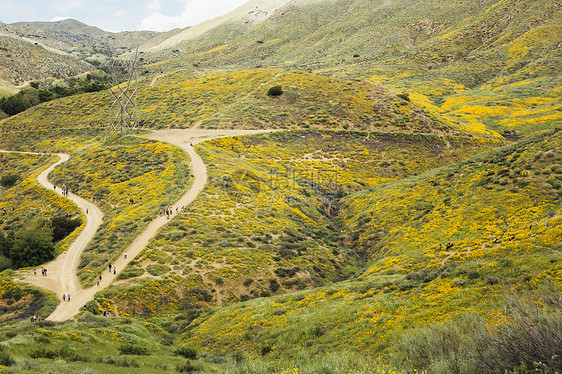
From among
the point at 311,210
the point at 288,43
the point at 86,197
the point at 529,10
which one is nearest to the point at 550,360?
the point at 311,210

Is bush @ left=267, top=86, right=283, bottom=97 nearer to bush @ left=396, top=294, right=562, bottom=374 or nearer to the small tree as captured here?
the small tree

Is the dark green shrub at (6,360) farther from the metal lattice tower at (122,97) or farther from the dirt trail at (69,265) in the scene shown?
the metal lattice tower at (122,97)

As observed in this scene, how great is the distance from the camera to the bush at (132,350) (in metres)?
14.5

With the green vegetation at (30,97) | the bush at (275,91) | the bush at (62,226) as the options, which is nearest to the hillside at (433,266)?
the bush at (62,226)

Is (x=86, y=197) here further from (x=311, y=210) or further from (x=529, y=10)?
(x=529, y=10)

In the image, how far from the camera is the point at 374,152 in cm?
5466

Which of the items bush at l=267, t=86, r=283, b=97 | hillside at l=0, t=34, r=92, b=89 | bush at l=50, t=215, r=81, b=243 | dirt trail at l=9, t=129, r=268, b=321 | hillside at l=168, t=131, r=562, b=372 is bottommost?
hillside at l=168, t=131, r=562, b=372

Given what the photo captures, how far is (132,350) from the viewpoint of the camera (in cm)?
1473

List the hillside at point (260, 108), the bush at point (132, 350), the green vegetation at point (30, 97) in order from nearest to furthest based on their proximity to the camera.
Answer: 1. the bush at point (132, 350)
2. the hillside at point (260, 108)
3. the green vegetation at point (30, 97)

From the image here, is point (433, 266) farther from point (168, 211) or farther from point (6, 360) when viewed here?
point (168, 211)

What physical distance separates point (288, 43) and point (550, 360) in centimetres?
19356

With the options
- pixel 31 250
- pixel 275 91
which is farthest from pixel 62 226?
pixel 275 91

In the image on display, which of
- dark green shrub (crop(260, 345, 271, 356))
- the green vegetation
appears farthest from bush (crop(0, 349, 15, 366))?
the green vegetation

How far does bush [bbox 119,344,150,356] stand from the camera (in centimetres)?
1453
